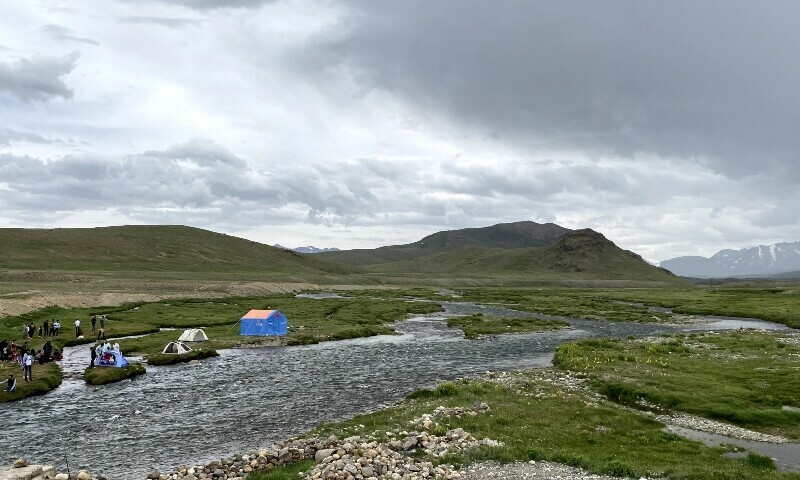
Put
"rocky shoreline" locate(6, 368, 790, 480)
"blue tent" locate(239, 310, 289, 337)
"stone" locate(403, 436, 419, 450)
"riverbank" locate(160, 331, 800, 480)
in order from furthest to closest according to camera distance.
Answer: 1. "blue tent" locate(239, 310, 289, 337)
2. "stone" locate(403, 436, 419, 450)
3. "riverbank" locate(160, 331, 800, 480)
4. "rocky shoreline" locate(6, 368, 790, 480)

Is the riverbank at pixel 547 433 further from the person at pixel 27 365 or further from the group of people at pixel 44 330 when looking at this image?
the group of people at pixel 44 330

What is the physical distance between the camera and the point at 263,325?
228ft

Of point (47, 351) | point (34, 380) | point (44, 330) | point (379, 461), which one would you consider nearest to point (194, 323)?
point (44, 330)

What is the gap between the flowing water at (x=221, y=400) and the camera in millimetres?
27359

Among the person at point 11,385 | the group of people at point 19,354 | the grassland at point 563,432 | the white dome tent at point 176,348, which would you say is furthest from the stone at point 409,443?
the group of people at point 19,354

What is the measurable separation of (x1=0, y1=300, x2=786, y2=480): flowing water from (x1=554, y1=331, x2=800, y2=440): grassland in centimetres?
779

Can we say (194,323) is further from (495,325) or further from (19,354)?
(495,325)

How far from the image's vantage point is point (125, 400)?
123 ft

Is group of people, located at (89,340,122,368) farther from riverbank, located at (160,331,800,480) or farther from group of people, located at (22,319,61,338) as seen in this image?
riverbank, located at (160,331,800,480)

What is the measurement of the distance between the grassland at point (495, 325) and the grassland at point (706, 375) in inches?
685

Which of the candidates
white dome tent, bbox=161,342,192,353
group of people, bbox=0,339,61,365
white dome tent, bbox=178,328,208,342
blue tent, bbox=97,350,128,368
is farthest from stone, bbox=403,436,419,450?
white dome tent, bbox=178,328,208,342

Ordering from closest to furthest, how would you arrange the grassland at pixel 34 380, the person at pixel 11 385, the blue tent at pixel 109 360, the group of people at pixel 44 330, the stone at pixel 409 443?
the stone at pixel 409 443 < the grassland at pixel 34 380 < the person at pixel 11 385 < the blue tent at pixel 109 360 < the group of people at pixel 44 330

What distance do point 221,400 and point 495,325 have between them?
5546cm

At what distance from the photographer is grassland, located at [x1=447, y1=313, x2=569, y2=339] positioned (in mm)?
77875
